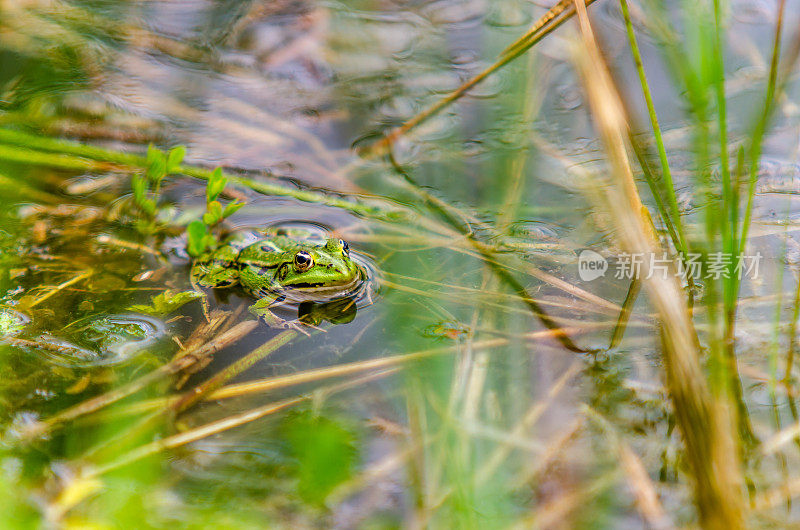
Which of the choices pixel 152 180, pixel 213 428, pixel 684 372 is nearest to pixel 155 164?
pixel 152 180

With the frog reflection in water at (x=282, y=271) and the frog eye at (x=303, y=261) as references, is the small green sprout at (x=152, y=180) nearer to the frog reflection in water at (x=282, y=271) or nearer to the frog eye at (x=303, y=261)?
the frog reflection in water at (x=282, y=271)

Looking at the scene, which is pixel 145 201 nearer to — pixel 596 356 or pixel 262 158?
pixel 262 158

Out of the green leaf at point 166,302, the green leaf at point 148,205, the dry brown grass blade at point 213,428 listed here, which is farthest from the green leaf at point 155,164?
the dry brown grass blade at point 213,428

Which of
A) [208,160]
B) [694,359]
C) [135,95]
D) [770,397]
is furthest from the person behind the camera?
[135,95]

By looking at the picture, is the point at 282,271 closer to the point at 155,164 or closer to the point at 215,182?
the point at 215,182

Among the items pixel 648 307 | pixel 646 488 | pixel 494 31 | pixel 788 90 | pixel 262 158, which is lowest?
pixel 262 158

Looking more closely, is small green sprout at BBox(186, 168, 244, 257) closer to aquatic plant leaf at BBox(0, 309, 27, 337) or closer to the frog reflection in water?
the frog reflection in water

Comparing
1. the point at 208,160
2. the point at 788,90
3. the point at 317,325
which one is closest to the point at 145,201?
the point at 208,160

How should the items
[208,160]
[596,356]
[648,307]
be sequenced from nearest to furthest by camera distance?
1. [596,356]
2. [648,307]
3. [208,160]
